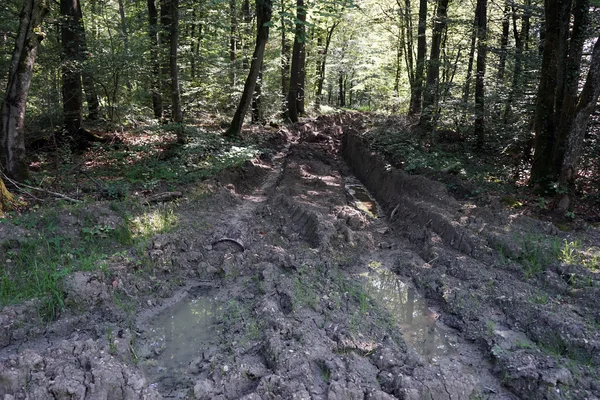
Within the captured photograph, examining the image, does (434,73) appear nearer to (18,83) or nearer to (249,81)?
(249,81)

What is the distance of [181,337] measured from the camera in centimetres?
509

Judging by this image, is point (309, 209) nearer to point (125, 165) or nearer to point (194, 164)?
point (194, 164)

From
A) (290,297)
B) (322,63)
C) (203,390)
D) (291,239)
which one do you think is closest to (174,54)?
(291,239)

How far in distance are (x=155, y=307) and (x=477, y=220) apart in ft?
20.8

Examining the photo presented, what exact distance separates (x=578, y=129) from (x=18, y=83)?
11437 mm

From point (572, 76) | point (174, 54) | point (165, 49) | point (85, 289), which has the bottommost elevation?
point (85, 289)

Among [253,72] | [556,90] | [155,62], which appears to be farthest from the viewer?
[253,72]

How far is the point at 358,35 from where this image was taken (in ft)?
116

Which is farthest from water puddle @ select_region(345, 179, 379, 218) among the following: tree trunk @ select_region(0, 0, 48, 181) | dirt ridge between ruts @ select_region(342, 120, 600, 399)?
tree trunk @ select_region(0, 0, 48, 181)

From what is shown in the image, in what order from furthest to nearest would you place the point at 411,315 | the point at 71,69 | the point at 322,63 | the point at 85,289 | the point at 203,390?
the point at 322,63 < the point at 71,69 < the point at 411,315 < the point at 85,289 < the point at 203,390

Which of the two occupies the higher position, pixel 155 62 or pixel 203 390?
pixel 155 62

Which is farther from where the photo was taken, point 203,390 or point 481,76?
point 481,76

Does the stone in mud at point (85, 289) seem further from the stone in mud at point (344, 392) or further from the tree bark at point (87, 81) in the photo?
the tree bark at point (87, 81)

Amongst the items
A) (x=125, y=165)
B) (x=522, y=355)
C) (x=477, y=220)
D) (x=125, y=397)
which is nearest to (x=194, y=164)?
(x=125, y=165)
